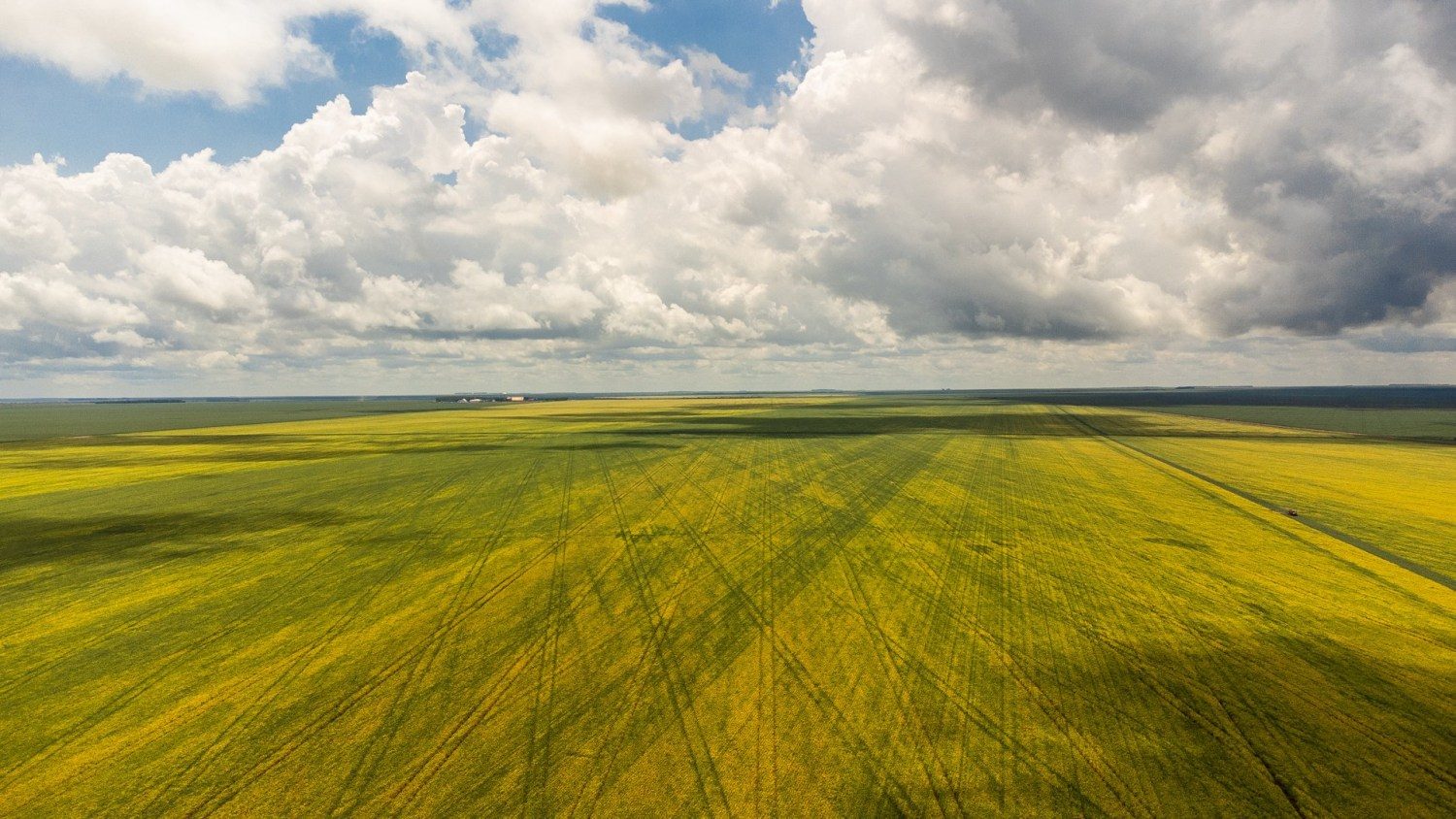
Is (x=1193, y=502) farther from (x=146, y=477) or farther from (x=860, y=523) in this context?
(x=146, y=477)

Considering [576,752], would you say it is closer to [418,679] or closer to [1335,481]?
[418,679]

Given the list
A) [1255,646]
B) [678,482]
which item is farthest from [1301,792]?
[678,482]

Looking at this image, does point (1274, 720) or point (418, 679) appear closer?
point (1274, 720)

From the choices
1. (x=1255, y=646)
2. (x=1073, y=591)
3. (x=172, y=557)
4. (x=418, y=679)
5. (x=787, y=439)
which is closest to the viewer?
(x=418, y=679)

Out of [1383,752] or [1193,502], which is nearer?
[1383,752]

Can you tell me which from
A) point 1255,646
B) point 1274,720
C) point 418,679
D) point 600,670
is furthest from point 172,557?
point 1255,646

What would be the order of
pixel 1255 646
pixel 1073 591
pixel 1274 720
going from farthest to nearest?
pixel 1073 591 < pixel 1255 646 < pixel 1274 720
